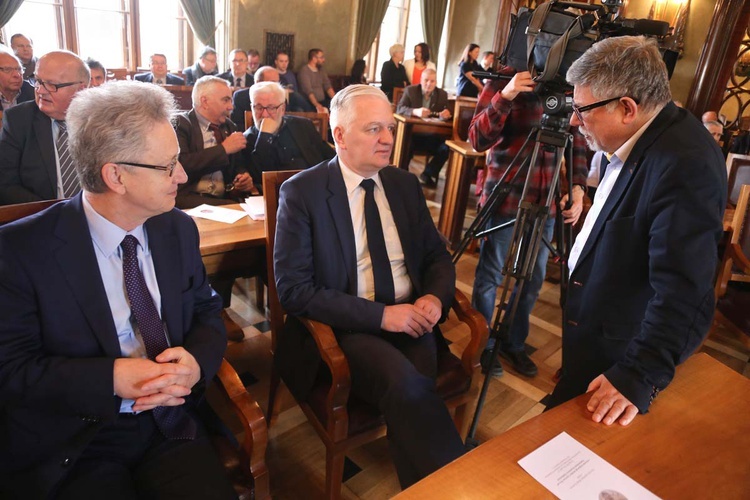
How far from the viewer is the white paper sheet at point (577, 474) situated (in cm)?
86

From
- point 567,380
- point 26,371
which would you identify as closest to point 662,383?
point 567,380

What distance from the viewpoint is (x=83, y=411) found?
1058mm

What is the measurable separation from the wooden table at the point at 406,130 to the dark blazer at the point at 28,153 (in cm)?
315

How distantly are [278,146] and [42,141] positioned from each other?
45.9 inches

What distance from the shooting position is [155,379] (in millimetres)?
1098

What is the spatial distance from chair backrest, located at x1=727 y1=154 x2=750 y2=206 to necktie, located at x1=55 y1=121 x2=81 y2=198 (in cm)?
341

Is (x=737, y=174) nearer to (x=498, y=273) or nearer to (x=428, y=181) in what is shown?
(x=498, y=273)

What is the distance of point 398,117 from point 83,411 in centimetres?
425

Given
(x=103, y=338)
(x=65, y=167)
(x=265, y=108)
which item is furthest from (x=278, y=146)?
(x=103, y=338)

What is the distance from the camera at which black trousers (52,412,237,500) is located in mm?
1048

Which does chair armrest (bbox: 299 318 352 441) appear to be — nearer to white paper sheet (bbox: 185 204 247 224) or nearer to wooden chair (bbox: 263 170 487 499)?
wooden chair (bbox: 263 170 487 499)

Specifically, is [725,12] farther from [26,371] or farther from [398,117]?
[26,371]

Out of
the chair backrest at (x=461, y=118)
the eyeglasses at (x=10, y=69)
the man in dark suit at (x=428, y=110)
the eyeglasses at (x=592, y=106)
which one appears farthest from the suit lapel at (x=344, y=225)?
the man in dark suit at (x=428, y=110)

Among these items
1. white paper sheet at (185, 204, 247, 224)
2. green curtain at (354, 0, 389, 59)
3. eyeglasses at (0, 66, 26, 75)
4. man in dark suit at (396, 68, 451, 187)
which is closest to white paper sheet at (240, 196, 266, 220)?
white paper sheet at (185, 204, 247, 224)
